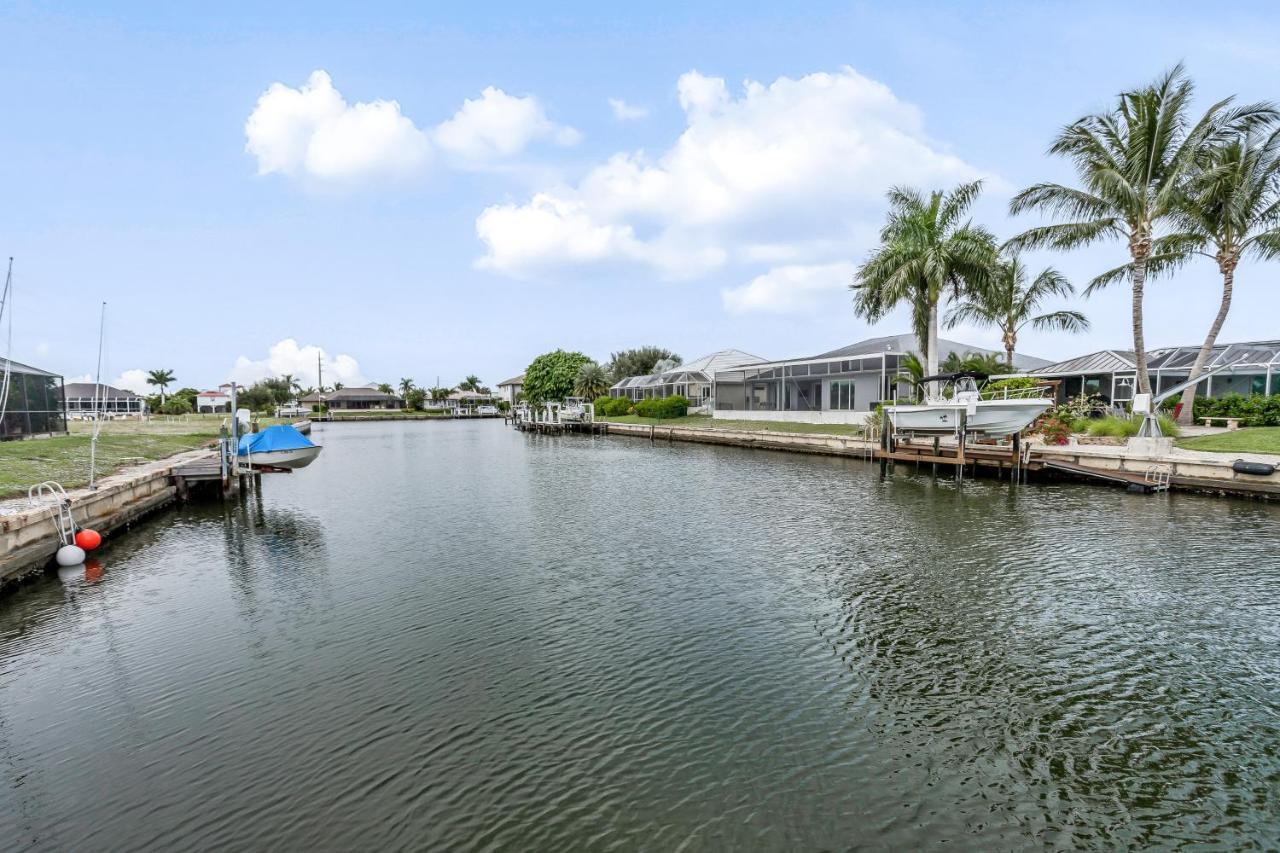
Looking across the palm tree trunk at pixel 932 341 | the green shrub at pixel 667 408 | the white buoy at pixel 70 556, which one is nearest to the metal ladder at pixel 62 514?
the white buoy at pixel 70 556

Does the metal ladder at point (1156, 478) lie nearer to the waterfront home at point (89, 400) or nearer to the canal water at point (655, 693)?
the canal water at point (655, 693)

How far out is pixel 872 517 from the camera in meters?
17.7

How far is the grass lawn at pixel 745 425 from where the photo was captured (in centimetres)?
3848

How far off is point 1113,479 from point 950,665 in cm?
1802

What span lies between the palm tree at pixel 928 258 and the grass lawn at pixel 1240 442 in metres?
10.5

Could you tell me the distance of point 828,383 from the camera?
145ft

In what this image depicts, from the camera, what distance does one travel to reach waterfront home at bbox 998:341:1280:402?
29.9 metres

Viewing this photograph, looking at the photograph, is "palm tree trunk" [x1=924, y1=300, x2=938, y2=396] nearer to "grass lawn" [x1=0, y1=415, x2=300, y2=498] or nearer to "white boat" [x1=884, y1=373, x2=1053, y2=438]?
"white boat" [x1=884, y1=373, x2=1053, y2=438]

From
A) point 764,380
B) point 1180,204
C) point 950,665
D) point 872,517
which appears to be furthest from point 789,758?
point 764,380

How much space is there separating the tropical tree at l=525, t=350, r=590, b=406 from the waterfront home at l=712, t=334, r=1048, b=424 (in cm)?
3355

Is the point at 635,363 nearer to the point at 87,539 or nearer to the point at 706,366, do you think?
the point at 706,366

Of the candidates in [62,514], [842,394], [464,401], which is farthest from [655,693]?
[464,401]

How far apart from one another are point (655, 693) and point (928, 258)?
2860 centimetres

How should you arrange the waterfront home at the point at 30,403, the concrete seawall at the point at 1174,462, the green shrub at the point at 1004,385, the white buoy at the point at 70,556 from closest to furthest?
the white buoy at the point at 70,556, the concrete seawall at the point at 1174,462, the waterfront home at the point at 30,403, the green shrub at the point at 1004,385
